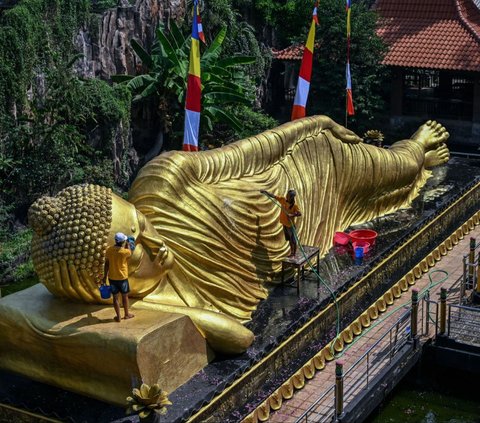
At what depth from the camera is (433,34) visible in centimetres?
2031

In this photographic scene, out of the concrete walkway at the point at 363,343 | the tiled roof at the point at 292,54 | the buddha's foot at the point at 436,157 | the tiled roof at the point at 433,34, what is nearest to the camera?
the concrete walkway at the point at 363,343

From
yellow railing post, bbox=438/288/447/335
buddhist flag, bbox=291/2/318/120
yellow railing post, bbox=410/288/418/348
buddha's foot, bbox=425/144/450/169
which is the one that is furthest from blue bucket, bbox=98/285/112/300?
buddha's foot, bbox=425/144/450/169

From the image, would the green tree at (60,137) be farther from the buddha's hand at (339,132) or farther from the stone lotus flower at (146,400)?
the stone lotus flower at (146,400)

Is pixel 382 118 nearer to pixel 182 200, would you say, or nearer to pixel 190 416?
pixel 182 200

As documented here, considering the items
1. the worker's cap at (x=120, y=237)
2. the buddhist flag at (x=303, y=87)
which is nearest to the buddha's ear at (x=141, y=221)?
the worker's cap at (x=120, y=237)

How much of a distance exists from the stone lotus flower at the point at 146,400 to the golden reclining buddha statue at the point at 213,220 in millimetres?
1304

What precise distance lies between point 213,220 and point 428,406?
3.03 m

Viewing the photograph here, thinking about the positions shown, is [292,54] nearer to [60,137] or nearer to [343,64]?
[343,64]

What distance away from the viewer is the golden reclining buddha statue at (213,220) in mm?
8148

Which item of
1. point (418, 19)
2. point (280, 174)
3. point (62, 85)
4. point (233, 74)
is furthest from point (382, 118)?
point (280, 174)

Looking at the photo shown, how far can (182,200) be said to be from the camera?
9.31m

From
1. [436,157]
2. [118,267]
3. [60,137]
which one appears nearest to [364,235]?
[436,157]

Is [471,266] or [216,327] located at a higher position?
[216,327]

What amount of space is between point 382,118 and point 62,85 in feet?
25.9
